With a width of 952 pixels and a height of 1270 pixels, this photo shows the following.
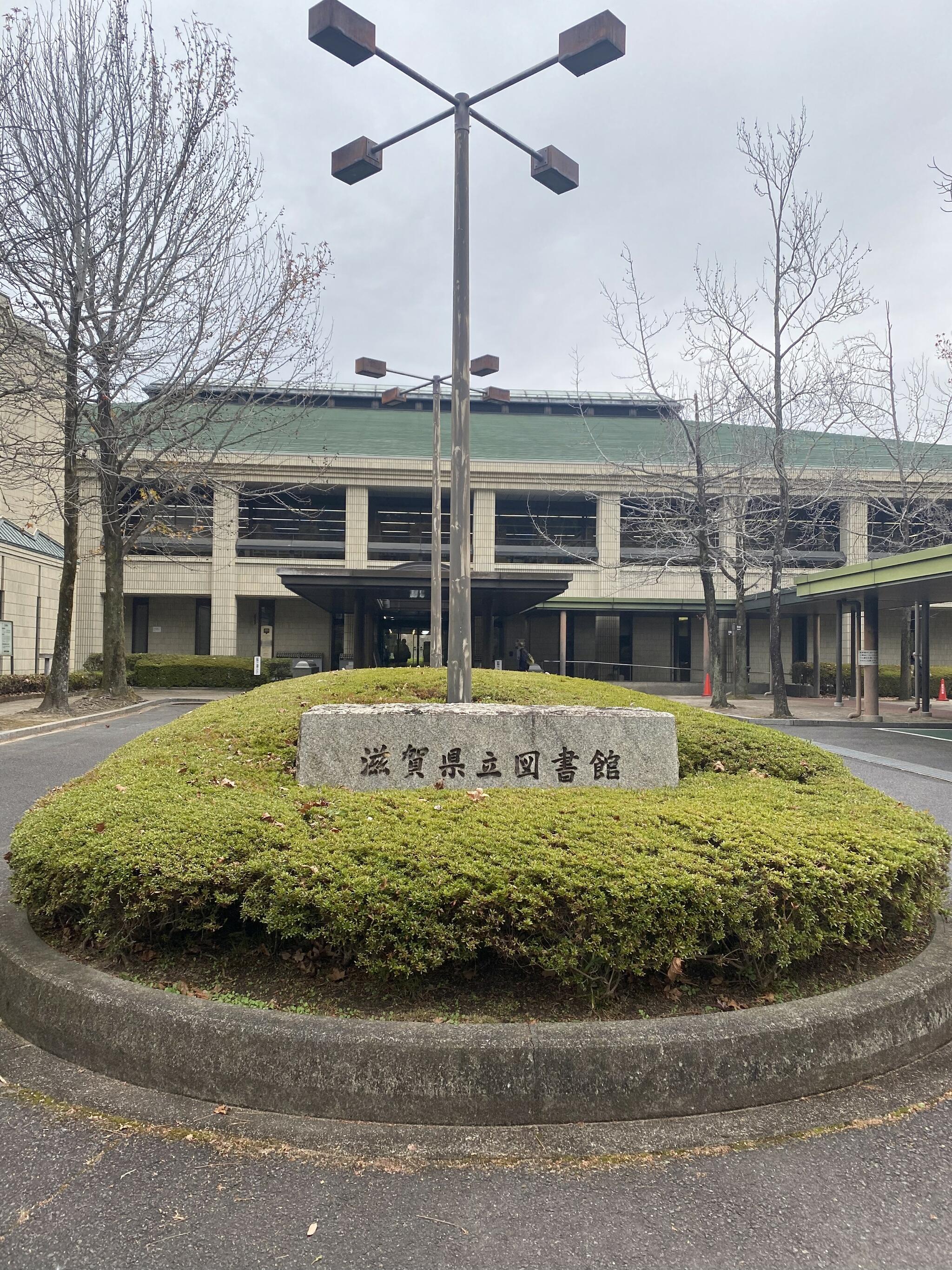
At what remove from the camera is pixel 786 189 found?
2005 cm

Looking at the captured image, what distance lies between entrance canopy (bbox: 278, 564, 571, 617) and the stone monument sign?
1899 centimetres

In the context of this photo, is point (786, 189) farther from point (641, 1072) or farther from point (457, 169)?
point (641, 1072)

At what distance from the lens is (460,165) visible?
22.7 ft

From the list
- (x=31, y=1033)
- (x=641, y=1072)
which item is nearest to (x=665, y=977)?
(x=641, y=1072)

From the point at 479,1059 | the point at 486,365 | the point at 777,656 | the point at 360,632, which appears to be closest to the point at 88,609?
the point at 360,632

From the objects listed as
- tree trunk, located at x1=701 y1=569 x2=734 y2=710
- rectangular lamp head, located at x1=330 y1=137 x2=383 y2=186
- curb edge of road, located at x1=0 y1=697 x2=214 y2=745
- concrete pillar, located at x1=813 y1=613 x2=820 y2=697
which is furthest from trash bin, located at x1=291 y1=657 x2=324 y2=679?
rectangular lamp head, located at x1=330 y1=137 x2=383 y2=186

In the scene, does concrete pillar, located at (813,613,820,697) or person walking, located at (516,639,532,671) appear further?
person walking, located at (516,639,532,671)

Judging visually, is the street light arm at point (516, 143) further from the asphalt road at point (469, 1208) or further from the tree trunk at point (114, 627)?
the tree trunk at point (114, 627)

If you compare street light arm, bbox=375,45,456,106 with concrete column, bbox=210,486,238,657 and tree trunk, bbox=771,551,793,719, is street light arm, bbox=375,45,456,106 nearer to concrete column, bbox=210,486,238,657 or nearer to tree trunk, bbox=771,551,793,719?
tree trunk, bbox=771,551,793,719

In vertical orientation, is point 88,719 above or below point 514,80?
below

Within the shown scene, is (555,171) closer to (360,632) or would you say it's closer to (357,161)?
(357,161)

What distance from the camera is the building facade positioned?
3438cm

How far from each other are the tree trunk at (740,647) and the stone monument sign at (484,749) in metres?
20.4

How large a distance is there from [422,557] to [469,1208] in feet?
114
